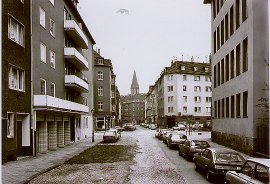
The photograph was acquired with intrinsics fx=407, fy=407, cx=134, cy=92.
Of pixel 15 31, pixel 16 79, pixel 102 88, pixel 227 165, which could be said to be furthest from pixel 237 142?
pixel 102 88

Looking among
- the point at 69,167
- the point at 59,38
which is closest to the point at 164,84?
the point at 59,38

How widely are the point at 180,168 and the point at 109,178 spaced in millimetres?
4661

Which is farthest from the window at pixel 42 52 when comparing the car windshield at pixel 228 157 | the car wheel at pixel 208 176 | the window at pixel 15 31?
the car windshield at pixel 228 157

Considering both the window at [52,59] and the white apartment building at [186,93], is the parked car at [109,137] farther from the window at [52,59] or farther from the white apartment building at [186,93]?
the white apartment building at [186,93]

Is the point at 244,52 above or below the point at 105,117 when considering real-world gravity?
above

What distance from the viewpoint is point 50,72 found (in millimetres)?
30281

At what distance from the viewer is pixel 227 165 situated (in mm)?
14188

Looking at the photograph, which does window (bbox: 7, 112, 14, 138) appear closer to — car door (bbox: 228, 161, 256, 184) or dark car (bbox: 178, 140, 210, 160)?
dark car (bbox: 178, 140, 210, 160)

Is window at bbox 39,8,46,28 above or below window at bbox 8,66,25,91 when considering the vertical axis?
above

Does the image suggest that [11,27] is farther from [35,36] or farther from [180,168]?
[180,168]

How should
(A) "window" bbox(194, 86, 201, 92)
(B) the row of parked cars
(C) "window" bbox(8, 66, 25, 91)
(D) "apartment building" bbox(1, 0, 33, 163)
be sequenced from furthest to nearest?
(A) "window" bbox(194, 86, 201, 92) → (C) "window" bbox(8, 66, 25, 91) → (D) "apartment building" bbox(1, 0, 33, 163) → (B) the row of parked cars

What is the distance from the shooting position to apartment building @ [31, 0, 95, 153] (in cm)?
2627

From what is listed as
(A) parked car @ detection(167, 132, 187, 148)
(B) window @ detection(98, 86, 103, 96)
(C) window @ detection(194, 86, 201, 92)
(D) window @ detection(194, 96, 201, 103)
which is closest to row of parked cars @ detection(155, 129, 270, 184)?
(A) parked car @ detection(167, 132, 187, 148)

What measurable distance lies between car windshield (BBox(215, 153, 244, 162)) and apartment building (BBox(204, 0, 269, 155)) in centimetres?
669
